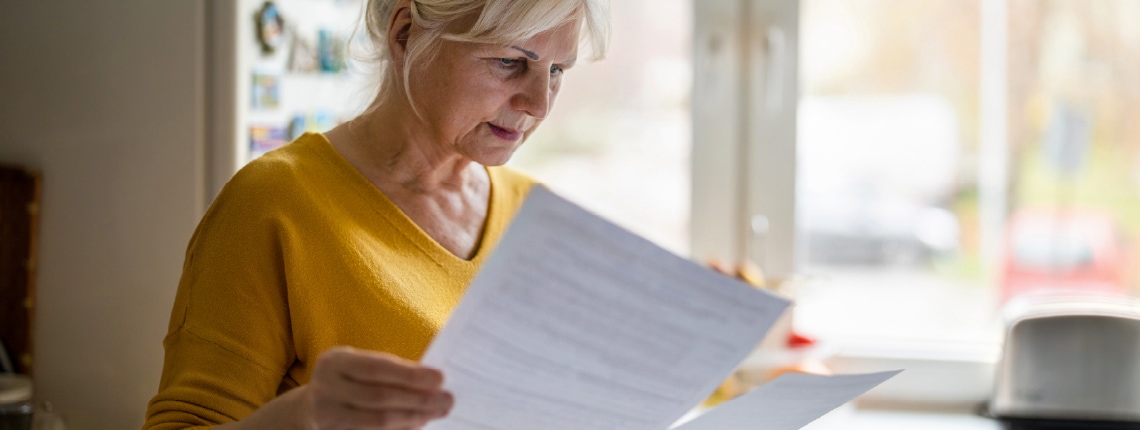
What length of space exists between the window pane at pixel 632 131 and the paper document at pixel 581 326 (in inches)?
45.8

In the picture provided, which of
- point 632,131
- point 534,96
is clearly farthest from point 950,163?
point 534,96

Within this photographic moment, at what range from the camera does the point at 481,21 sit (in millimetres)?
917

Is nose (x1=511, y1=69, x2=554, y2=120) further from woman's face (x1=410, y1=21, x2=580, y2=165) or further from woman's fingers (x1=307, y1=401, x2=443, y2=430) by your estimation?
woman's fingers (x1=307, y1=401, x2=443, y2=430)

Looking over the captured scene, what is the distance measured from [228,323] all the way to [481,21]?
343 mm

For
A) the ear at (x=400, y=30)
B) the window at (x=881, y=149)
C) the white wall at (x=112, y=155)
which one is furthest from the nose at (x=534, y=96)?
the window at (x=881, y=149)

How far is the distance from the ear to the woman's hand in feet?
1.44

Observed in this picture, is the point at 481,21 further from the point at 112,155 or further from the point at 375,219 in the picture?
the point at 112,155

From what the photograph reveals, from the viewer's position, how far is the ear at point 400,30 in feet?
3.23

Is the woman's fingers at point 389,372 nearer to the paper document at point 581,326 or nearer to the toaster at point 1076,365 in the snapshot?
the paper document at point 581,326

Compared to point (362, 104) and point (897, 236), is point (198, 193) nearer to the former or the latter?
point (362, 104)

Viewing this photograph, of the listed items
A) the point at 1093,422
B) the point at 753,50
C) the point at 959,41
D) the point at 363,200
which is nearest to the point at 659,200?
the point at 753,50

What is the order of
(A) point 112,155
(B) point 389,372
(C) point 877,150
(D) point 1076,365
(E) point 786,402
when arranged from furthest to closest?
(C) point 877,150, (D) point 1076,365, (A) point 112,155, (E) point 786,402, (B) point 389,372

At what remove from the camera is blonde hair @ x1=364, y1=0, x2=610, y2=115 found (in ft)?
2.99

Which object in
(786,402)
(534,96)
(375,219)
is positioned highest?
(534,96)
